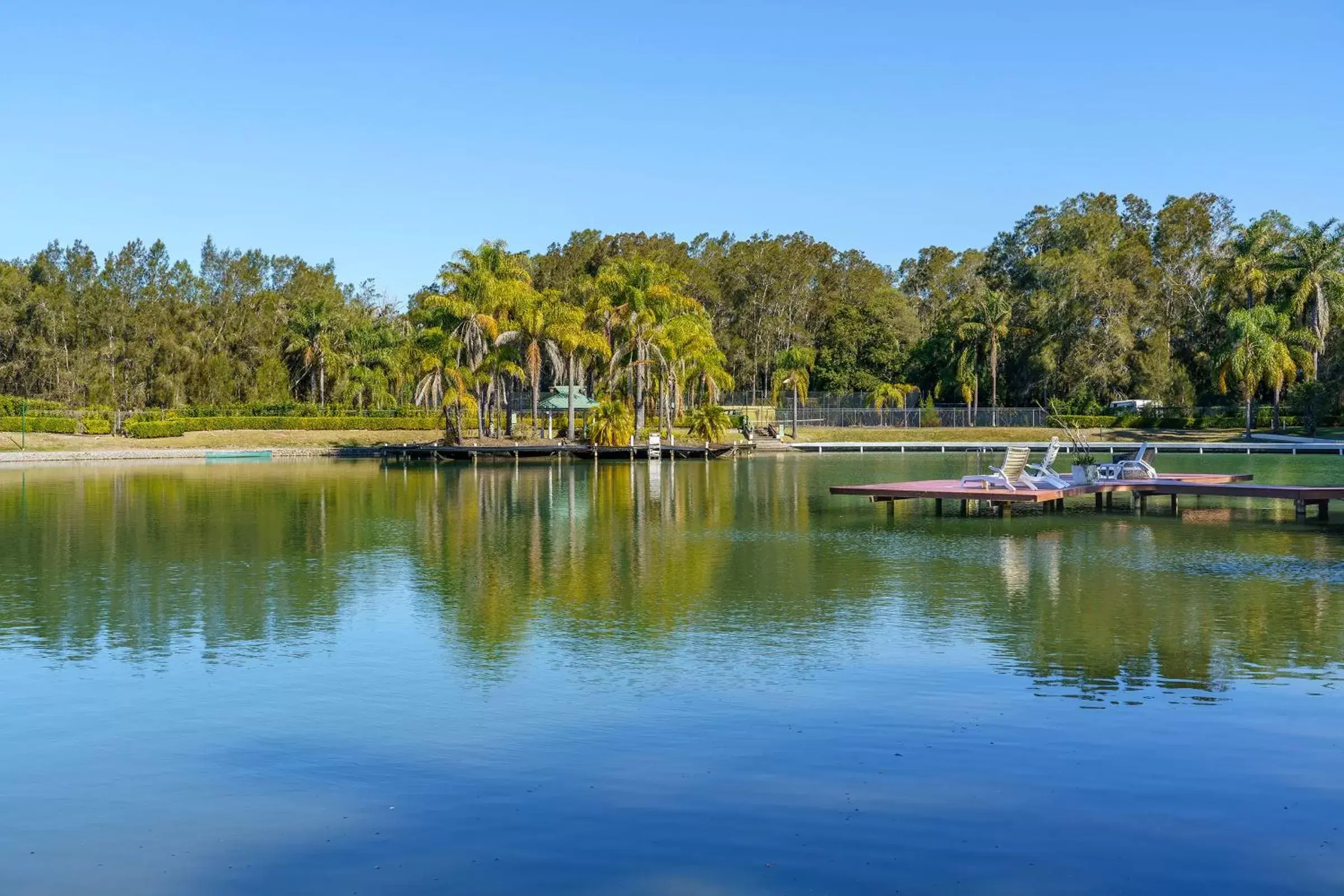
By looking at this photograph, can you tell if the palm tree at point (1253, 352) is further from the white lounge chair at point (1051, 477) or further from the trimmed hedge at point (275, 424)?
the trimmed hedge at point (275, 424)

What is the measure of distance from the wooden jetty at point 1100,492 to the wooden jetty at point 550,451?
25.6 m

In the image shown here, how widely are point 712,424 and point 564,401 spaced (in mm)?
11427

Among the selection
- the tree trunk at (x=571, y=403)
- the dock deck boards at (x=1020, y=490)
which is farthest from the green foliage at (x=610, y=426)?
the dock deck boards at (x=1020, y=490)

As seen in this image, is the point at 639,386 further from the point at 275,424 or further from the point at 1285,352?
the point at 1285,352

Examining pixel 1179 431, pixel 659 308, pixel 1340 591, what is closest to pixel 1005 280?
pixel 1179 431

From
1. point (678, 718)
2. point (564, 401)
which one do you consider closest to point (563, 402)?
point (564, 401)

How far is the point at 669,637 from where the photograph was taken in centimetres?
1411

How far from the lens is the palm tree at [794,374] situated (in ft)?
247

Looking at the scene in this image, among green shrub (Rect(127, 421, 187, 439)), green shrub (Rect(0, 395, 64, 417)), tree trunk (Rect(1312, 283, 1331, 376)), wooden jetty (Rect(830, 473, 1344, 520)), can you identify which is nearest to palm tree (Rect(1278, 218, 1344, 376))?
tree trunk (Rect(1312, 283, 1331, 376))

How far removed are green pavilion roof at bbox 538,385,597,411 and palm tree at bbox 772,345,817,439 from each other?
12.2m

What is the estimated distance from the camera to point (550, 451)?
56.2 meters

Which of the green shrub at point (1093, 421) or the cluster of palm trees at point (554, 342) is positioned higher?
the cluster of palm trees at point (554, 342)

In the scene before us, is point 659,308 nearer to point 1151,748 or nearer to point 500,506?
point 500,506

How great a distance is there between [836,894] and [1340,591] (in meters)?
12.6
